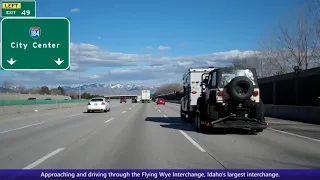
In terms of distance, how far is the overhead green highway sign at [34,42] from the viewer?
2019cm

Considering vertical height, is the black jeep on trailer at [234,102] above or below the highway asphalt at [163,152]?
above

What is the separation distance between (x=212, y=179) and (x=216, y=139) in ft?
19.9

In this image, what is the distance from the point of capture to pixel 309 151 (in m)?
9.92

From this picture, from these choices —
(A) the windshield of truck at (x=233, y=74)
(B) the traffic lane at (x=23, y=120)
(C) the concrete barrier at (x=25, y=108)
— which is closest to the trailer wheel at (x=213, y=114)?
(A) the windshield of truck at (x=233, y=74)

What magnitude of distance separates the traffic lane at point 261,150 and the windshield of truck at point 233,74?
7.27ft

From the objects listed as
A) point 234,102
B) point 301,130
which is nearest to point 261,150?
point 234,102

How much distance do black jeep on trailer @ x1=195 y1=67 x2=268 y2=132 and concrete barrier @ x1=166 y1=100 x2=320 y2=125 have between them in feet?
25.2

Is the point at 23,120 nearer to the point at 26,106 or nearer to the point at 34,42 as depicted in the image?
the point at 34,42

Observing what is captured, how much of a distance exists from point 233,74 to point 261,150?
4695 millimetres

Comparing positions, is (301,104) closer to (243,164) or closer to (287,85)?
(287,85)

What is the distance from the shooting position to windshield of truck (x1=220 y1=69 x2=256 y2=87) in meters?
14.0

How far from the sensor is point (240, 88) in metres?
13.2

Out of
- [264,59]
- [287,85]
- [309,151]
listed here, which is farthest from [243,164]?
[264,59]

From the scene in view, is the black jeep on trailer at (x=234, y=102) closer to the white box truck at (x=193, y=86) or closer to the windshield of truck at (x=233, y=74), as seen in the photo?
the windshield of truck at (x=233, y=74)
